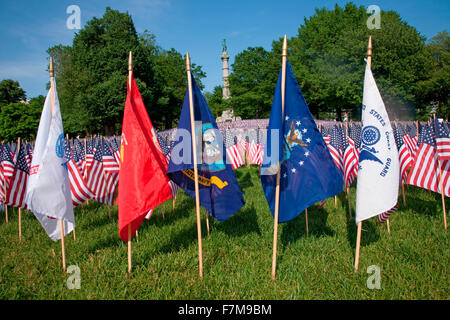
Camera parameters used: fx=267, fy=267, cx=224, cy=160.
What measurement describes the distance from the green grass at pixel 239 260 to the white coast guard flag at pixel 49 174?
3.62 ft

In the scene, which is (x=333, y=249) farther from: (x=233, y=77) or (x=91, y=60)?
(x=233, y=77)

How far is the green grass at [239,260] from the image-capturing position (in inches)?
157

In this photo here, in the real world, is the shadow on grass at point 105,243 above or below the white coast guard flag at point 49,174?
below

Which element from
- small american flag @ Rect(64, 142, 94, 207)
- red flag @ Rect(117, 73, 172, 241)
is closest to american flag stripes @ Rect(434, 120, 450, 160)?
red flag @ Rect(117, 73, 172, 241)

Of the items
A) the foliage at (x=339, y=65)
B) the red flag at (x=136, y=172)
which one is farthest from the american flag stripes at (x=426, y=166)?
the foliage at (x=339, y=65)

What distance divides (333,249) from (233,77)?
49.8 metres

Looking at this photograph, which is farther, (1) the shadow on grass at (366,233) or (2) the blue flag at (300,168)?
(1) the shadow on grass at (366,233)

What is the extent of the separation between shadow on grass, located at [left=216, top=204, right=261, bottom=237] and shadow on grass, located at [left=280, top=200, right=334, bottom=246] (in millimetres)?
659

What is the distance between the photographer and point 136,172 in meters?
4.68

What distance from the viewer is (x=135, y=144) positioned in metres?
4.72

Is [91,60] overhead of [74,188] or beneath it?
overhead

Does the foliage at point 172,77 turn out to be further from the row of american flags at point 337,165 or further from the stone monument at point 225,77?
the row of american flags at point 337,165

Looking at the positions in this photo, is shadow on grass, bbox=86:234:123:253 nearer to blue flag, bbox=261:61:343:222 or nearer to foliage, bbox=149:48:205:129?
blue flag, bbox=261:61:343:222

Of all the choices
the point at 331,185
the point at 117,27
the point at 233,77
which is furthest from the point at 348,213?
the point at 233,77
